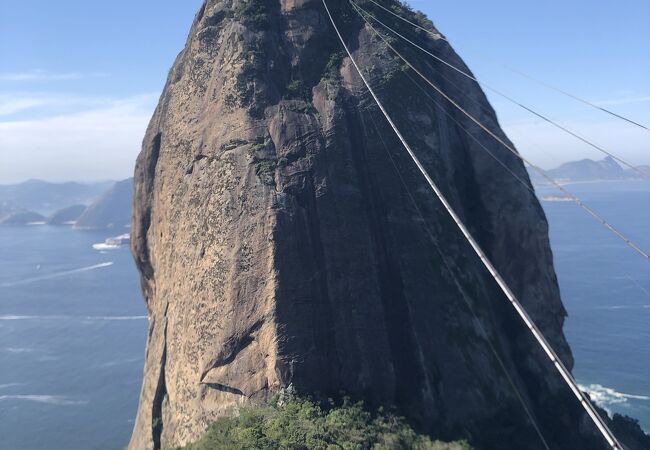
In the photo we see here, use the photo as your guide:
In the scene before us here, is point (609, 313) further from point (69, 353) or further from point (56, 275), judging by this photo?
point (56, 275)

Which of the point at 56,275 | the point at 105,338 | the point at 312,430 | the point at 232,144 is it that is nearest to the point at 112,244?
the point at 56,275

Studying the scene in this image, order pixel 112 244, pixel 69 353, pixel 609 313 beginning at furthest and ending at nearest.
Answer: pixel 112 244
pixel 609 313
pixel 69 353

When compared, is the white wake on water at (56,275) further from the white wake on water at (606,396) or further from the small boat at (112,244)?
the white wake on water at (606,396)

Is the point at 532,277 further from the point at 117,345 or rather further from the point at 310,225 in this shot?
the point at 117,345

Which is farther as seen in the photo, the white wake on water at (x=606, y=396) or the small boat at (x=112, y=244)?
the small boat at (x=112, y=244)

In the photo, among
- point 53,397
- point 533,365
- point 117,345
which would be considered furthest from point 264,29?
point 117,345

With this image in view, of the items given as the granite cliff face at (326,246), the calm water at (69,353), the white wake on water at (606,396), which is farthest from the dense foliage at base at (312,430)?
the white wake on water at (606,396)

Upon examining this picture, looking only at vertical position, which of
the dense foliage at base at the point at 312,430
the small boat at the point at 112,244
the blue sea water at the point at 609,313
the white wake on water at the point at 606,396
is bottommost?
the white wake on water at the point at 606,396
